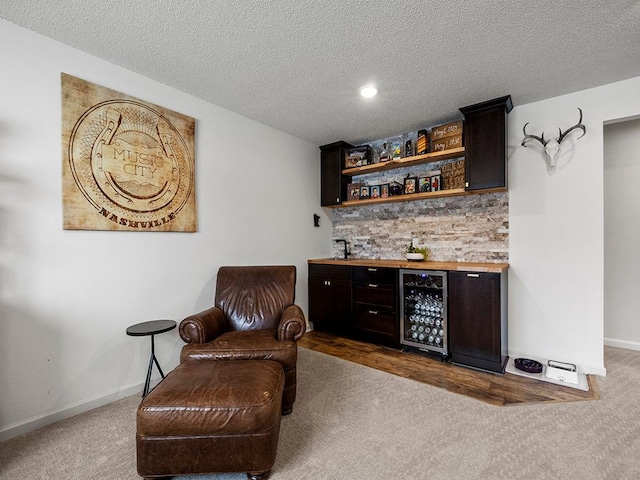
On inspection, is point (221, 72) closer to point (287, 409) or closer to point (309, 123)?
point (309, 123)

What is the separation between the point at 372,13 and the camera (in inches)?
67.8

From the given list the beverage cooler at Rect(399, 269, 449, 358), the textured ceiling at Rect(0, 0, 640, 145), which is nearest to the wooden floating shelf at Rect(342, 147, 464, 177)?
the textured ceiling at Rect(0, 0, 640, 145)

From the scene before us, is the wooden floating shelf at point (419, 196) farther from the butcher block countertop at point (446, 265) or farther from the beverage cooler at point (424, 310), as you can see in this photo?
the beverage cooler at point (424, 310)

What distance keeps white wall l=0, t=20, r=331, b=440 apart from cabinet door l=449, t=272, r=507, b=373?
232 centimetres

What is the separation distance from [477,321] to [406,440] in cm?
142

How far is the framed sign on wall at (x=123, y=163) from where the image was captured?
2.03m

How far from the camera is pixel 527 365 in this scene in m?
2.65

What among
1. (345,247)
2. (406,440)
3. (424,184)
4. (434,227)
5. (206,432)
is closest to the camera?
(206,432)

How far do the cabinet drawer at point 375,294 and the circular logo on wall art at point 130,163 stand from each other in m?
2.13

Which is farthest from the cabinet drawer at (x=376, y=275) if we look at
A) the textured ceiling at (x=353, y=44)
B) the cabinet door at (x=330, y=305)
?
the textured ceiling at (x=353, y=44)

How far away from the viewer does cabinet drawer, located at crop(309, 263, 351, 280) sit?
3.57m

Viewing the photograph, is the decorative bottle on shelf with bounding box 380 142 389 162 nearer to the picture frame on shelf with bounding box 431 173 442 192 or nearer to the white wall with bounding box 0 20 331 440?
the picture frame on shelf with bounding box 431 173 442 192

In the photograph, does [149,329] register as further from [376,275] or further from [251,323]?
[376,275]

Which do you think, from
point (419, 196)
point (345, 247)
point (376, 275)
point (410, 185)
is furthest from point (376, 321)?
point (410, 185)
